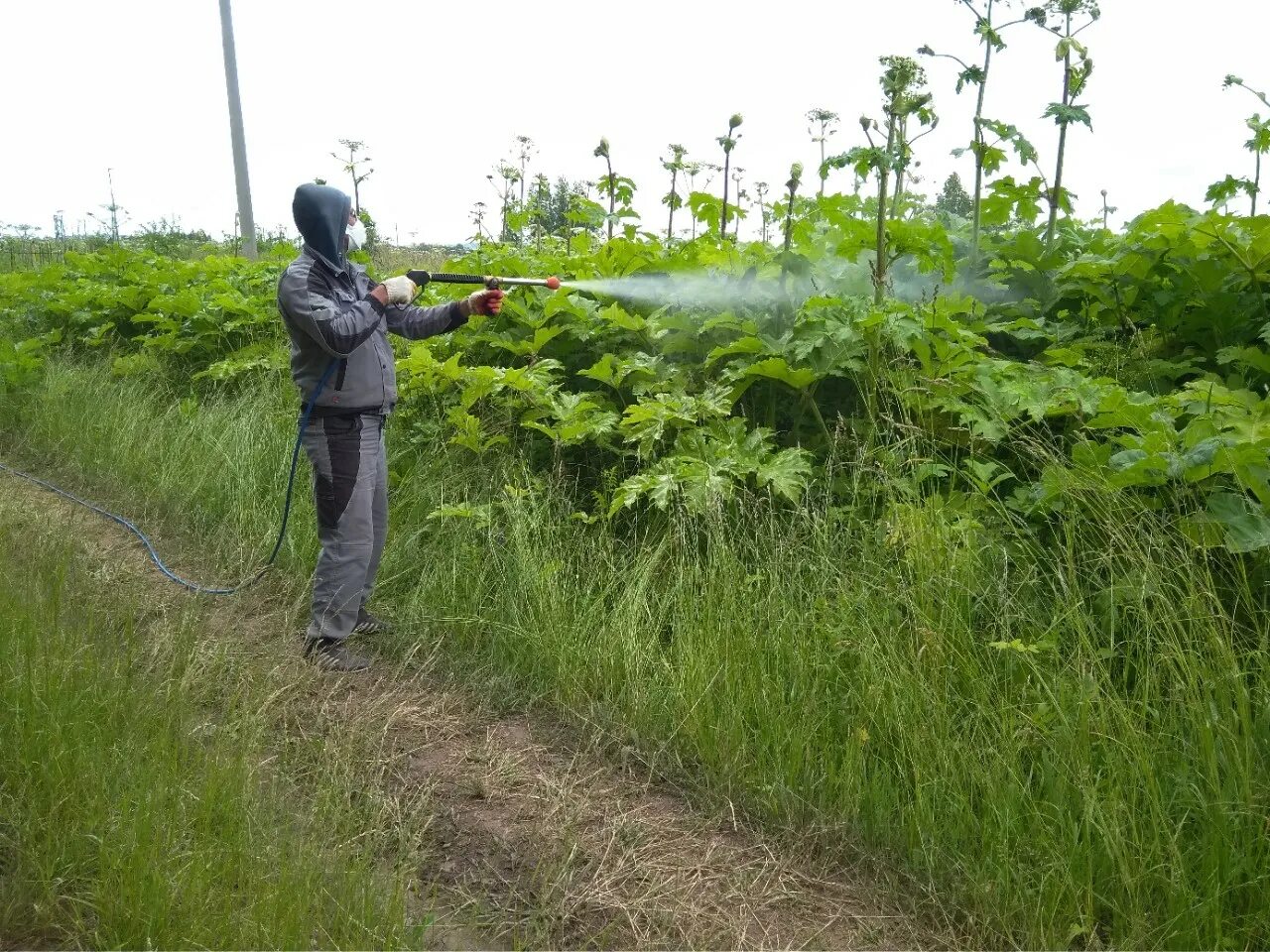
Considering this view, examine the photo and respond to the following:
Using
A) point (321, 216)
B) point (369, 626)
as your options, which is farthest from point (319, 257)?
point (369, 626)

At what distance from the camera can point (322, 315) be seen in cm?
423

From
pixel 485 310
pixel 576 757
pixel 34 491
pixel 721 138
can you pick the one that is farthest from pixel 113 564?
pixel 721 138

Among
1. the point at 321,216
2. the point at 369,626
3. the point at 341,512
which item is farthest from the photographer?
the point at 369,626

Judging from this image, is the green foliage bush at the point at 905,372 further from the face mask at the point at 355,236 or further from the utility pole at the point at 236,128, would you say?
the utility pole at the point at 236,128

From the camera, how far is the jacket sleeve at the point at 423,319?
4816 millimetres

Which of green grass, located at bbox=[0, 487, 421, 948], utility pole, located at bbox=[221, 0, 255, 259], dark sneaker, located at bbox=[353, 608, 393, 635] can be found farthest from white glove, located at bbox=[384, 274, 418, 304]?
utility pole, located at bbox=[221, 0, 255, 259]

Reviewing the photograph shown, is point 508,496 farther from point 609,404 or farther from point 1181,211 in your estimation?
point 1181,211

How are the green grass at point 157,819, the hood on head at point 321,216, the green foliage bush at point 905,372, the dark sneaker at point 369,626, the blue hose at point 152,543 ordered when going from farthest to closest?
the dark sneaker at point 369,626 < the blue hose at point 152,543 < the hood on head at point 321,216 < the green foliage bush at point 905,372 < the green grass at point 157,819

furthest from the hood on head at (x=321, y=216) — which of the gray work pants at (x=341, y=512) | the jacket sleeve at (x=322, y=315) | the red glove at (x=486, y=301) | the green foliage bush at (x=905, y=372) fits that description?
the green foliage bush at (x=905, y=372)

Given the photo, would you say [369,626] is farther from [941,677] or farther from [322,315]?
[941,677]

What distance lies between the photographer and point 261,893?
2586 millimetres

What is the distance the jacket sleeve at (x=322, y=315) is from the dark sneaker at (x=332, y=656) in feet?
4.20

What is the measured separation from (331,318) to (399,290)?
42 cm

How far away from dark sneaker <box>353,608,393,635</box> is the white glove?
1.46m
